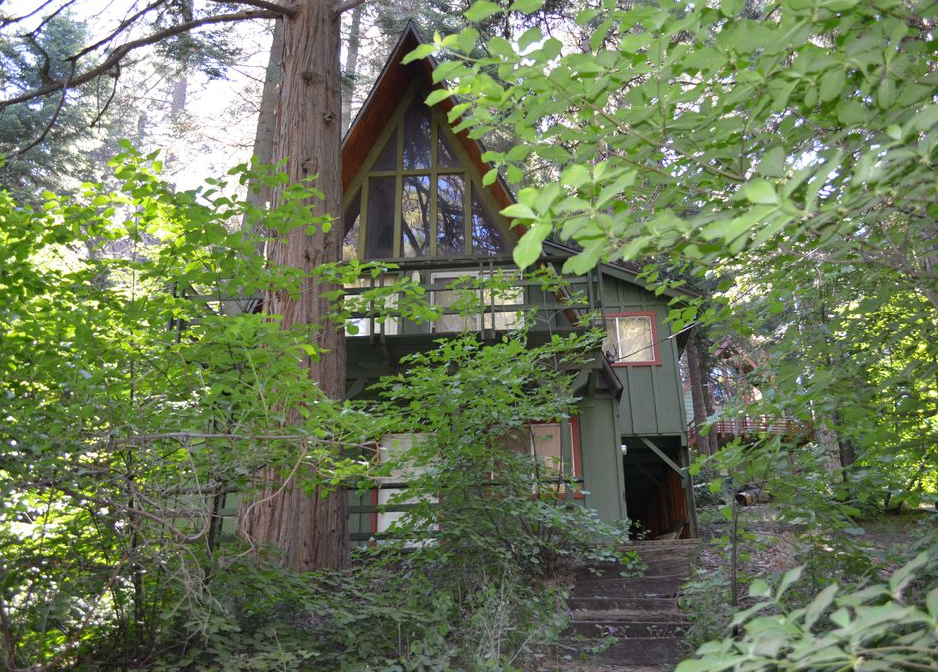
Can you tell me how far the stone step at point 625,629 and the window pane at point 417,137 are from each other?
26.6 ft

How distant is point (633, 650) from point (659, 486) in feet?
45.7

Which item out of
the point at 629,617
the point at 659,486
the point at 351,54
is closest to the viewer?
the point at 629,617

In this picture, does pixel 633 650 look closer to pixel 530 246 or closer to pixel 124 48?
pixel 530 246

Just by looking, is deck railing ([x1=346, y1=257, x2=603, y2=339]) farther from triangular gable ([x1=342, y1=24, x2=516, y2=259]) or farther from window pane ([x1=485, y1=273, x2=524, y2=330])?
triangular gable ([x1=342, y1=24, x2=516, y2=259])

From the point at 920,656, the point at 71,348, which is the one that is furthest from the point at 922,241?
the point at 71,348

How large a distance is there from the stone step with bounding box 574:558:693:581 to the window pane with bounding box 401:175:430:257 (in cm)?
597

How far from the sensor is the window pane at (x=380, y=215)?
12.1m

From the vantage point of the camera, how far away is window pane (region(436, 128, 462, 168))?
40.1ft

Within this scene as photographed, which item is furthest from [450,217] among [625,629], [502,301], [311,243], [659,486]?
[659,486]

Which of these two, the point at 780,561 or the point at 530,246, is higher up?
the point at 530,246

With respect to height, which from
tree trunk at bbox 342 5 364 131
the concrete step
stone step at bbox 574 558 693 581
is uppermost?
tree trunk at bbox 342 5 364 131

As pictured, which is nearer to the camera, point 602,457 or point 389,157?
point 602,457

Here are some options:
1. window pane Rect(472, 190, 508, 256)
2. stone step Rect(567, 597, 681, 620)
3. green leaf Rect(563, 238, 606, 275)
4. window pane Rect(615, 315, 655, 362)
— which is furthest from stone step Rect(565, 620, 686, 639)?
window pane Rect(615, 315, 655, 362)

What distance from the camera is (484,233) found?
39.5 feet
